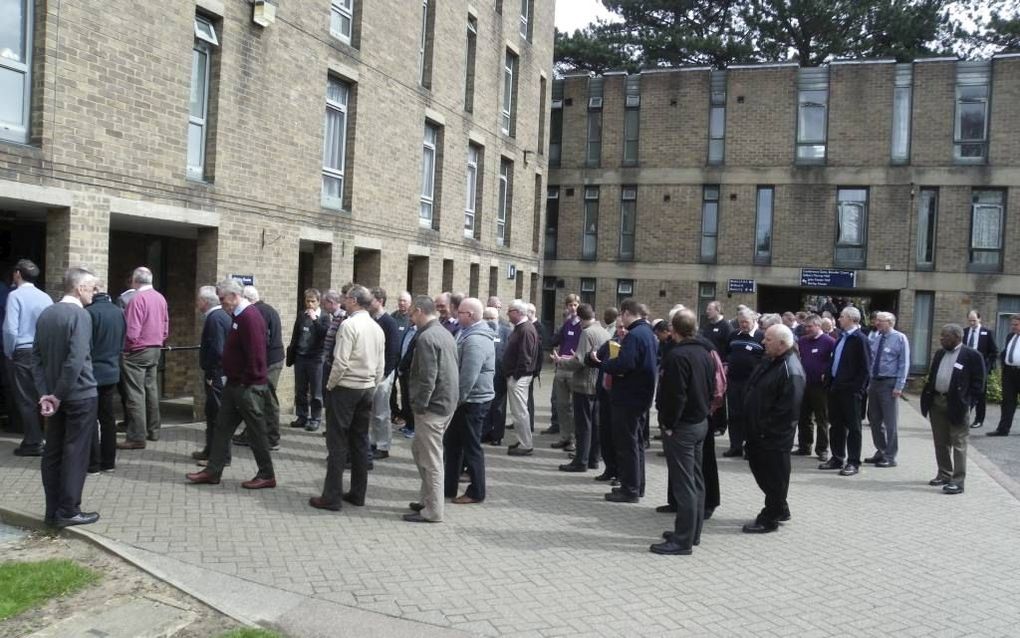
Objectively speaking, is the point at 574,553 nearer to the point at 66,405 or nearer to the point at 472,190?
the point at 66,405

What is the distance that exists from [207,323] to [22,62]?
3605 millimetres

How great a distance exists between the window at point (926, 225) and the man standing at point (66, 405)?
23.0 m

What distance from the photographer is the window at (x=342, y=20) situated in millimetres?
14008

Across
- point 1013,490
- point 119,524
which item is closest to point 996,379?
point 1013,490

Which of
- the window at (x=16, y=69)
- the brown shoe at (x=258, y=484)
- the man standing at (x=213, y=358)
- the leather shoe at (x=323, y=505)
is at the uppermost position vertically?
the window at (x=16, y=69)

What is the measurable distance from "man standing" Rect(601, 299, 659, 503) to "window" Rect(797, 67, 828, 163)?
1839 centimetres

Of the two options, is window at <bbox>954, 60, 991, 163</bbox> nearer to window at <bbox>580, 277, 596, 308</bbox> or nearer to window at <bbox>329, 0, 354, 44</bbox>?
window at <bbox>580, 277, 596, 308</bbox>

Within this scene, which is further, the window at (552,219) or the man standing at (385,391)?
the window at (552,219)

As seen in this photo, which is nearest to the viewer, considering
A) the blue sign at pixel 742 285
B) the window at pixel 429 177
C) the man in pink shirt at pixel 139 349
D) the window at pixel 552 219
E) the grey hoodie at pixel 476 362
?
the grey hoodie at pixel 476 362

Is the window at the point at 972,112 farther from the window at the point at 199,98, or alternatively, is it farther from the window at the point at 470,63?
the window at the point at 199,98

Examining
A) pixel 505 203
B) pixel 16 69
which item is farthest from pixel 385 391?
pixel 505 203

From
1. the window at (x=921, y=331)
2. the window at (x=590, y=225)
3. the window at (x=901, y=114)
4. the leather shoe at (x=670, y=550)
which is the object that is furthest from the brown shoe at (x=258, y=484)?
the window at (x=901, y=114)

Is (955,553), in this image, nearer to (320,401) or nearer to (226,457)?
(226,457)

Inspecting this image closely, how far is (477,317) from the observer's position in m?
7.75
